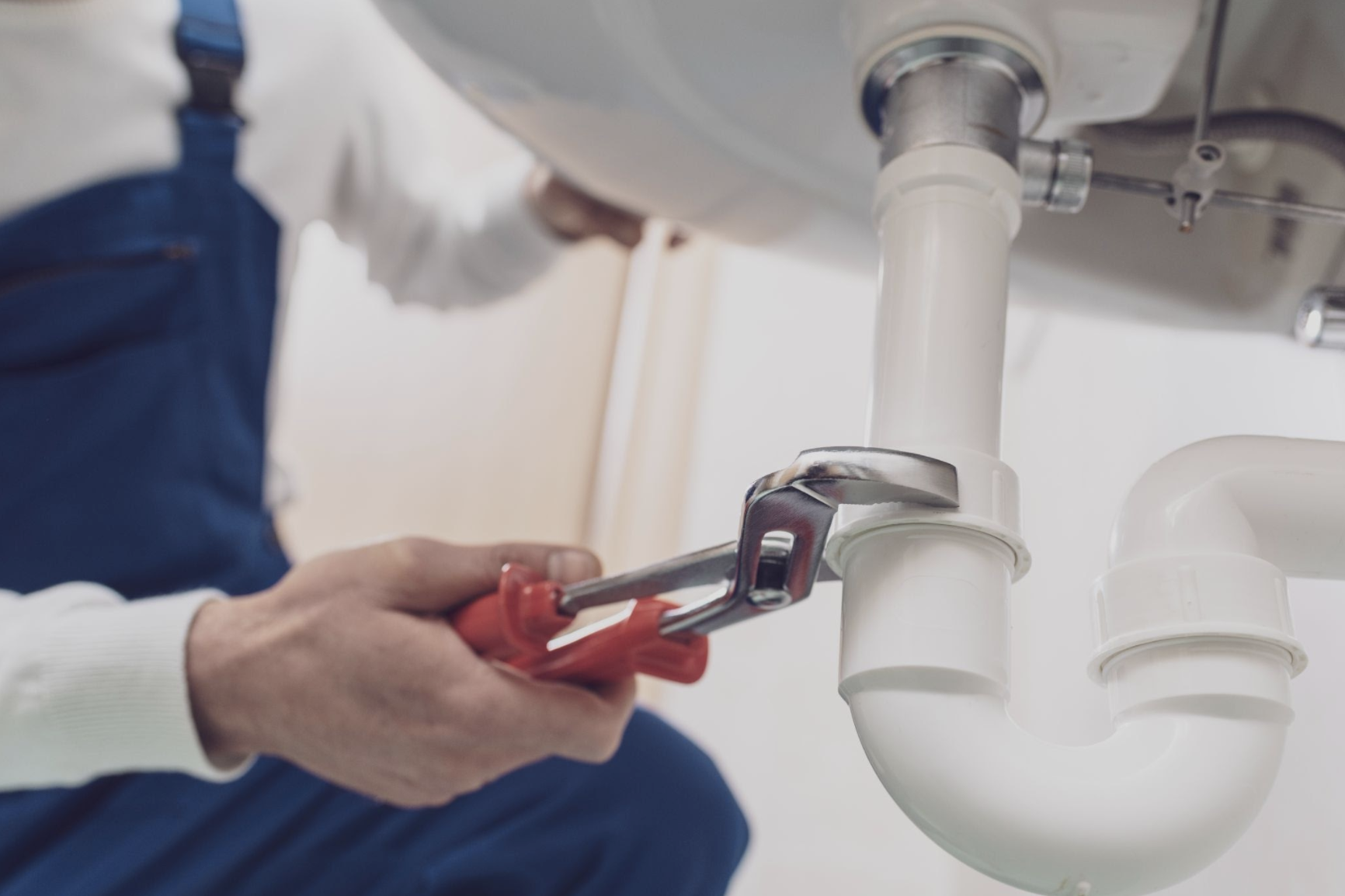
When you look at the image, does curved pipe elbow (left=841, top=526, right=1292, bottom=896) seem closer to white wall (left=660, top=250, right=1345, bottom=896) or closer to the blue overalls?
white wall (left=660, top=250, right=1345, bottom=896)

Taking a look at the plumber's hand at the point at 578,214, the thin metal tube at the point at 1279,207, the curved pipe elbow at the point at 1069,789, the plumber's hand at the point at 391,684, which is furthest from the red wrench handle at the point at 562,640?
the plumber's hand at the point at 578,214

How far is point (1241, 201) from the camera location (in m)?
0.32

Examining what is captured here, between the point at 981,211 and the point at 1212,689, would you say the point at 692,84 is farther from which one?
the point at 1212,689

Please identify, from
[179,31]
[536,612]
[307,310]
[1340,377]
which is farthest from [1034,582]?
[307,310]

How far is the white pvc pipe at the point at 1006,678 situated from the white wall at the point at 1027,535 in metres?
0.21

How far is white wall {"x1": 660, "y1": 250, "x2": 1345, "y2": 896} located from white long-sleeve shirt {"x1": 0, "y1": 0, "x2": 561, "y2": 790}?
258 mm

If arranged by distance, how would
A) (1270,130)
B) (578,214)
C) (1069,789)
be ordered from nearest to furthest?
(1069,789) < (1270,130) < (578,214)

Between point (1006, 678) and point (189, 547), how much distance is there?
49 centimetres

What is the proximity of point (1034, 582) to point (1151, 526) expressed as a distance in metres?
0.38

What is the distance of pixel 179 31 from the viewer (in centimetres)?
56

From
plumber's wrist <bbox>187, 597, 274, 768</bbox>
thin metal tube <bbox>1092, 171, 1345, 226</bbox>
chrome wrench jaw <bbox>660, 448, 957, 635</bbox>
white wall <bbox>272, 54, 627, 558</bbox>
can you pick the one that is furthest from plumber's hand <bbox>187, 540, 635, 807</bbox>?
white wall <bbox>272, 54, 627, 558</bbox>

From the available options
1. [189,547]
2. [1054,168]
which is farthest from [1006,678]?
[189,547]

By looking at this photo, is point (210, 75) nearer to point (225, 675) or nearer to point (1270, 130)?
point (225, 675)

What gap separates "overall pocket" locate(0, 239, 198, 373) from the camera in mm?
538
